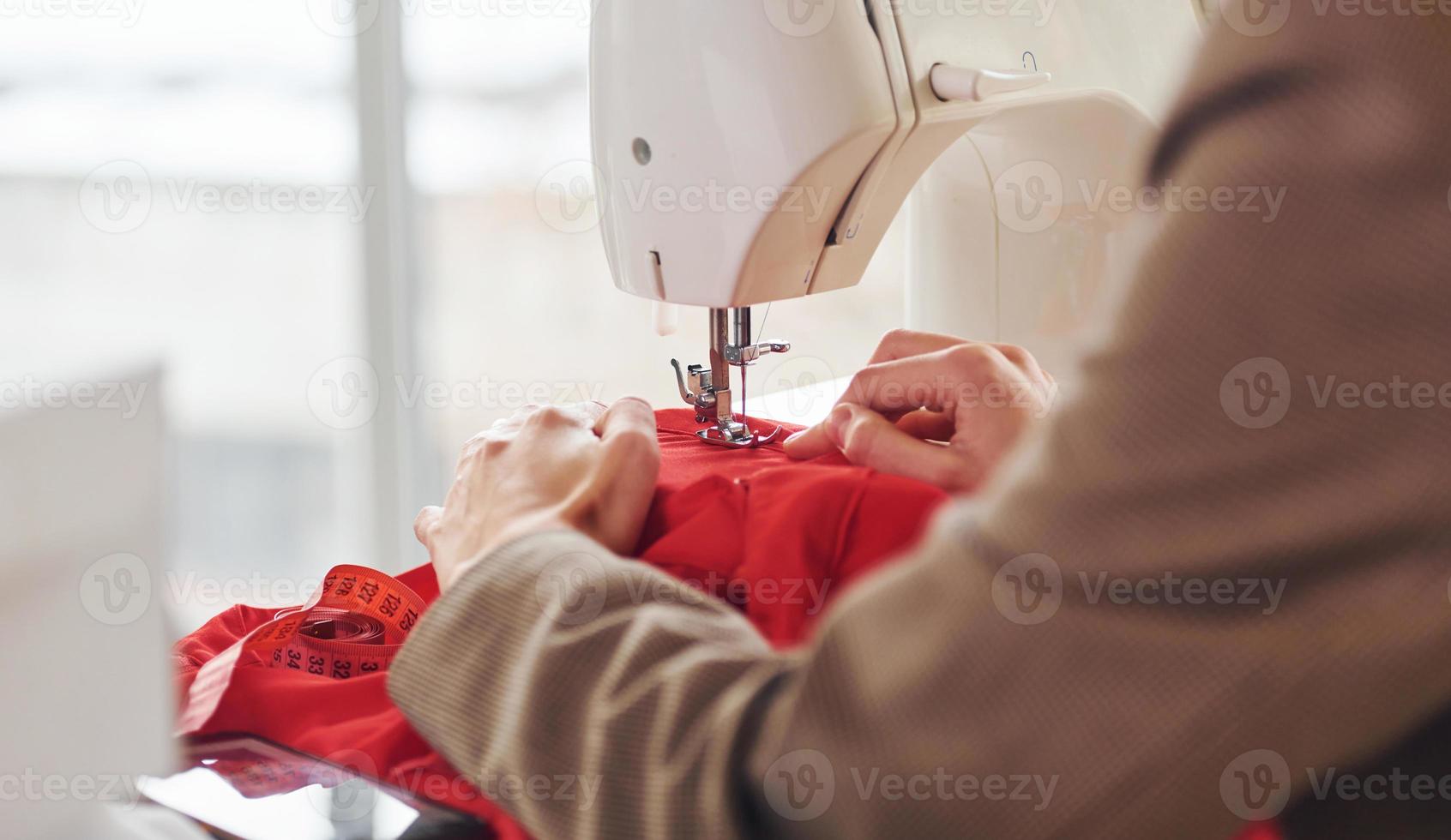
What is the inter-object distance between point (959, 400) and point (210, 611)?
264cm

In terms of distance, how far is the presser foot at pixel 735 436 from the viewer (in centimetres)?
117

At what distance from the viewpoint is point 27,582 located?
415 millimetres

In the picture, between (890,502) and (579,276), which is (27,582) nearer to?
(890,502)
